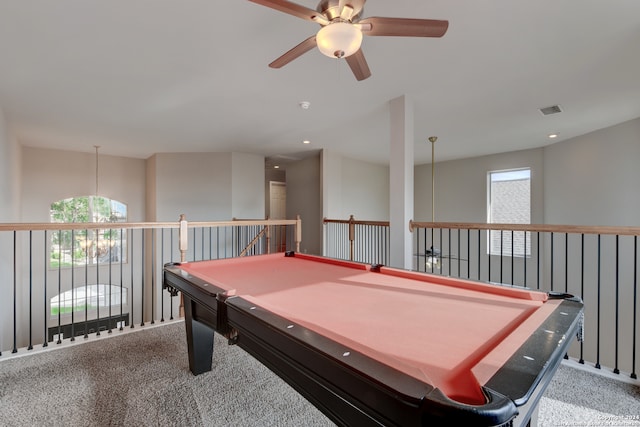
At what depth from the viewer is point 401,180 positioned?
3270mm

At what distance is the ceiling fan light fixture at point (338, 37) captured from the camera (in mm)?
1463

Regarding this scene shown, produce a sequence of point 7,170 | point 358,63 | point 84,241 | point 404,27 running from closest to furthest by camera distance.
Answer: point 404,27 → point 358,63 → point 7,170 → point 84,241

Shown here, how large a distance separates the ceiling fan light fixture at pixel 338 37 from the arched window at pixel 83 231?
236 inches

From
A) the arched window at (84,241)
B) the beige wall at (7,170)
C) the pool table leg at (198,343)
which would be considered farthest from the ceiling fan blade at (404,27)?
the arched window at (84,241)

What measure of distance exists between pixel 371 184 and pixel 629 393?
19.6 ft

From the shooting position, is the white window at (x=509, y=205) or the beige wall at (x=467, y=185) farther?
the white window at (x=509, y=205)

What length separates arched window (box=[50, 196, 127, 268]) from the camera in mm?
5855

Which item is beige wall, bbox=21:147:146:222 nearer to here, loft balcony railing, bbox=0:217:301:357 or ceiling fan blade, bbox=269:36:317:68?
loft balcony railing, bbox=0:217:301:357

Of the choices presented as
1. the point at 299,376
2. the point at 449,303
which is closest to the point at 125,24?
the point at 299,376

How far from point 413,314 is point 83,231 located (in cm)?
760

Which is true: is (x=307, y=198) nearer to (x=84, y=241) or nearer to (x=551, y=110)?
(x=551, y=110)

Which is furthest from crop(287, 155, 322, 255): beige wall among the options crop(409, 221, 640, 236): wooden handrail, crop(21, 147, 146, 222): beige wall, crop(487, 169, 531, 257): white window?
crop(487, 169, 531, 257): white window

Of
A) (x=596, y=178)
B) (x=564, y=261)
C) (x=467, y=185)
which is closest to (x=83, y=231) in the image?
(x=467, y=185)

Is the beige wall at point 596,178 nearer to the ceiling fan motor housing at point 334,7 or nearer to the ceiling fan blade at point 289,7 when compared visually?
the ceiling fan motor housing at point 334,7
